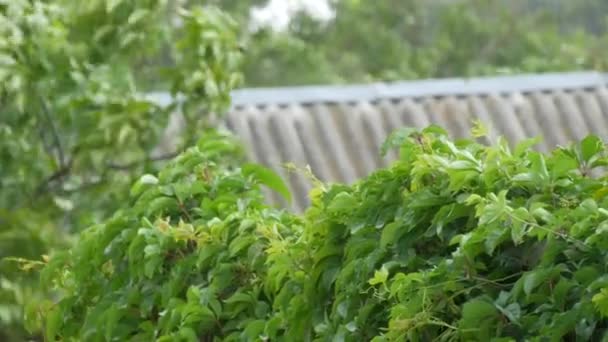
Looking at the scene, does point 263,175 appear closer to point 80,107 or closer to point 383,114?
point 80,107

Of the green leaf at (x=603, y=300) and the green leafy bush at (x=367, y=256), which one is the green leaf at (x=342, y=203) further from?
the green leaf at (x=603, y=300)

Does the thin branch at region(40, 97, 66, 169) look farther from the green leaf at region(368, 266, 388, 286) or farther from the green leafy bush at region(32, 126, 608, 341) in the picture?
the green leaf at region(368, 266, 388, 286)

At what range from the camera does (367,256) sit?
2.84 meters

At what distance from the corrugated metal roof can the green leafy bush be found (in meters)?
5.73

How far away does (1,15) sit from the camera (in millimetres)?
6516

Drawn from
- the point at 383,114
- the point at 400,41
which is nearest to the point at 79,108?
the point at 383,114

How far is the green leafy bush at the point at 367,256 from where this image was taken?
2467 mm

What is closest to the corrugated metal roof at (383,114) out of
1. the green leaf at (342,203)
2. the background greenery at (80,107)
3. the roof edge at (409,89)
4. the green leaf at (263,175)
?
the roof edge at (409,89)

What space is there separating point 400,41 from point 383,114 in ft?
34.1

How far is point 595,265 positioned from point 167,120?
16.5 feet

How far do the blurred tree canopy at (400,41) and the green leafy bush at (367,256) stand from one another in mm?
14754

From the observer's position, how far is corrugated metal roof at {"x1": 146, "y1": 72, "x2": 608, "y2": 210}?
10039 mm

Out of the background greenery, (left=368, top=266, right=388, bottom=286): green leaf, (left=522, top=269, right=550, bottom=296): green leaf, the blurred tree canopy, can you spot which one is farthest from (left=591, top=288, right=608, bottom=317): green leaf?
the blurred tree canopy

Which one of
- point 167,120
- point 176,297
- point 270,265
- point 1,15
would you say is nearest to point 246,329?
point 270,265
